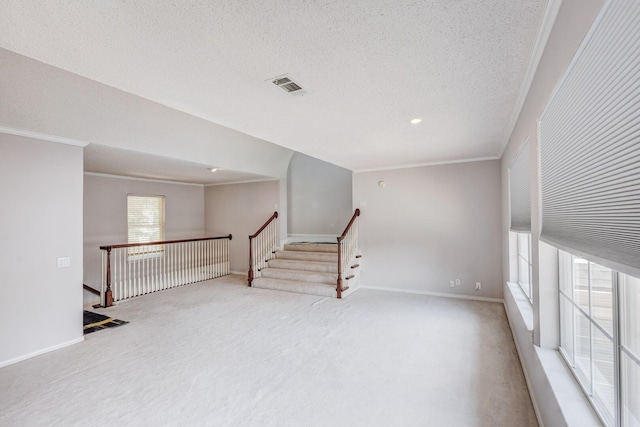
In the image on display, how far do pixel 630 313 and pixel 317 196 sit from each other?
7.10 meters

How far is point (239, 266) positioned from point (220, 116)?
212 inches

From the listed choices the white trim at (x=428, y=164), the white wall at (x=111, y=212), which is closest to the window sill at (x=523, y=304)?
the white trim at (x=428, y=164)

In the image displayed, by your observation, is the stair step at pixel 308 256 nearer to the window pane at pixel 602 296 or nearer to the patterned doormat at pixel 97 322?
the patterned doormat at pixel 97 322

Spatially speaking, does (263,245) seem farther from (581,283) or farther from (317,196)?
(581,283)

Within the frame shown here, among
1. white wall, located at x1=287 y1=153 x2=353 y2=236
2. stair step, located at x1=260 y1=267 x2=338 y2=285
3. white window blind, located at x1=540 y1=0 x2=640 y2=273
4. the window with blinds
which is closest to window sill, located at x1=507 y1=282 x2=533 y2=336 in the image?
white window blind, located at x1=540 y1=0 x2=640 y2=273

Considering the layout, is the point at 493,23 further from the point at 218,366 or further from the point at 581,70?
the point at 218,366

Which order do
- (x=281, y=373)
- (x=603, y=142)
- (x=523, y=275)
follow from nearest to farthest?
(x=603, y=142)
(x=281, y=373)
(x=523, y=275)

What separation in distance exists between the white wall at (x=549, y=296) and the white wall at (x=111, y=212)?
6754mm

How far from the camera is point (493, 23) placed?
1600 millimetres

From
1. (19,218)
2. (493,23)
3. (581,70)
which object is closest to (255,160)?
(19,218)

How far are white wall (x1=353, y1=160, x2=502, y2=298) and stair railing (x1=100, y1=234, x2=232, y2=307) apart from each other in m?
3.80

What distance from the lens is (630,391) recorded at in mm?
1157

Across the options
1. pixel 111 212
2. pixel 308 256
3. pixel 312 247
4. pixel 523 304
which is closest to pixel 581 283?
pixel 523 304

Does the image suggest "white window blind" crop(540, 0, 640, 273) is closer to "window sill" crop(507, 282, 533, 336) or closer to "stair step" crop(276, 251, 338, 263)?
"window sill" crop(507, 282, 533, 336)
